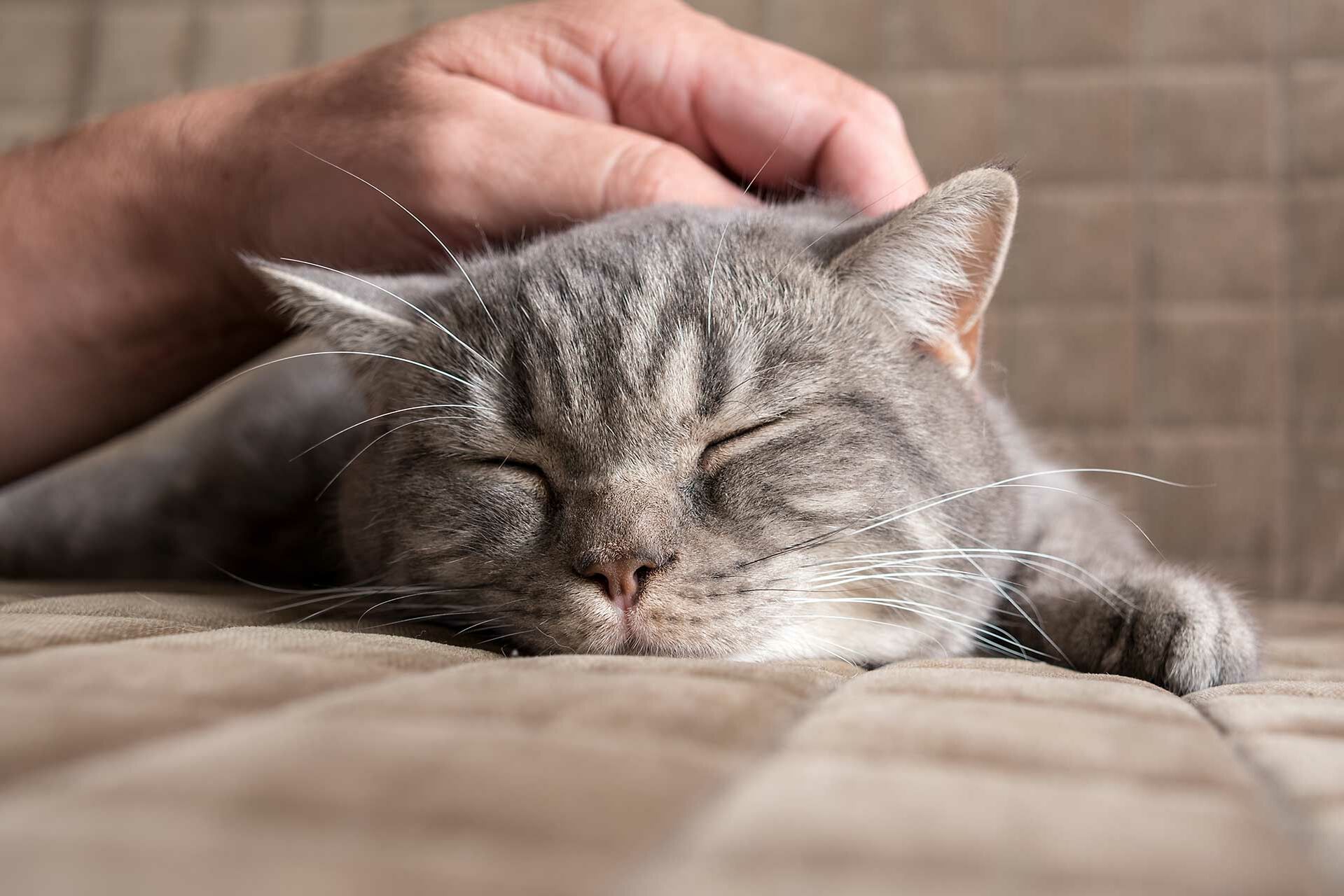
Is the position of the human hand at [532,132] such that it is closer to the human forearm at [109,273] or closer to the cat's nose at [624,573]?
the human forearm at [109,273]

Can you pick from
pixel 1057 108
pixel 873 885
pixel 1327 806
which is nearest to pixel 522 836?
pixel 873 885

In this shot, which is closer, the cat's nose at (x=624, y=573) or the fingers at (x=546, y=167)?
the cat's nose at (x=624, y=573)

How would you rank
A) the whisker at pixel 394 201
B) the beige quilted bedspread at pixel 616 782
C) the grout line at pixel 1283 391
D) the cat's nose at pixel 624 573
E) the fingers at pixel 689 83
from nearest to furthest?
the beige quilted bedspread at pixel 616 782
the cat's nose at pixel 624 573
the whisker at pixel 394 201
the fingers at pixel 689 83
the grout line at pixel 1283 391

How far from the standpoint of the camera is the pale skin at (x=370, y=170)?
1047 mm

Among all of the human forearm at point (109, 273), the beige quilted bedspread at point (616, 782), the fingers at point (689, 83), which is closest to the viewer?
the beige quilted bedspread at point (616, 782)

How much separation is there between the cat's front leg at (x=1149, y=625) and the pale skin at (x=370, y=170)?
495mm

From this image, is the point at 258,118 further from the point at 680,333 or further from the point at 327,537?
the point at 680,333

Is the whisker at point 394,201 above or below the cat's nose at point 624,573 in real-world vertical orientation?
above

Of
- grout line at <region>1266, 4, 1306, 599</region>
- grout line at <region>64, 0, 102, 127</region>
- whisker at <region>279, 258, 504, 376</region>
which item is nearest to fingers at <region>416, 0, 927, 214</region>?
whisker at <region>279, 258, 504, 376</region>

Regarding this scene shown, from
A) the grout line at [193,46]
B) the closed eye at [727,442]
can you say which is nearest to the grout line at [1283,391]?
the closed eye at [727,442]

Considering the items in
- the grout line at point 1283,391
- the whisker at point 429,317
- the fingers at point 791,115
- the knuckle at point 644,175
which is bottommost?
the grout line at point 1283,391

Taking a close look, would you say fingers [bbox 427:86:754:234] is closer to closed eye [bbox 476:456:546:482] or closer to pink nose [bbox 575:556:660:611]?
closed eye [bbox 476:456:546:482]

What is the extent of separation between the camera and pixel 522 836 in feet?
1.04

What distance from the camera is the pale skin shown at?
105cm
